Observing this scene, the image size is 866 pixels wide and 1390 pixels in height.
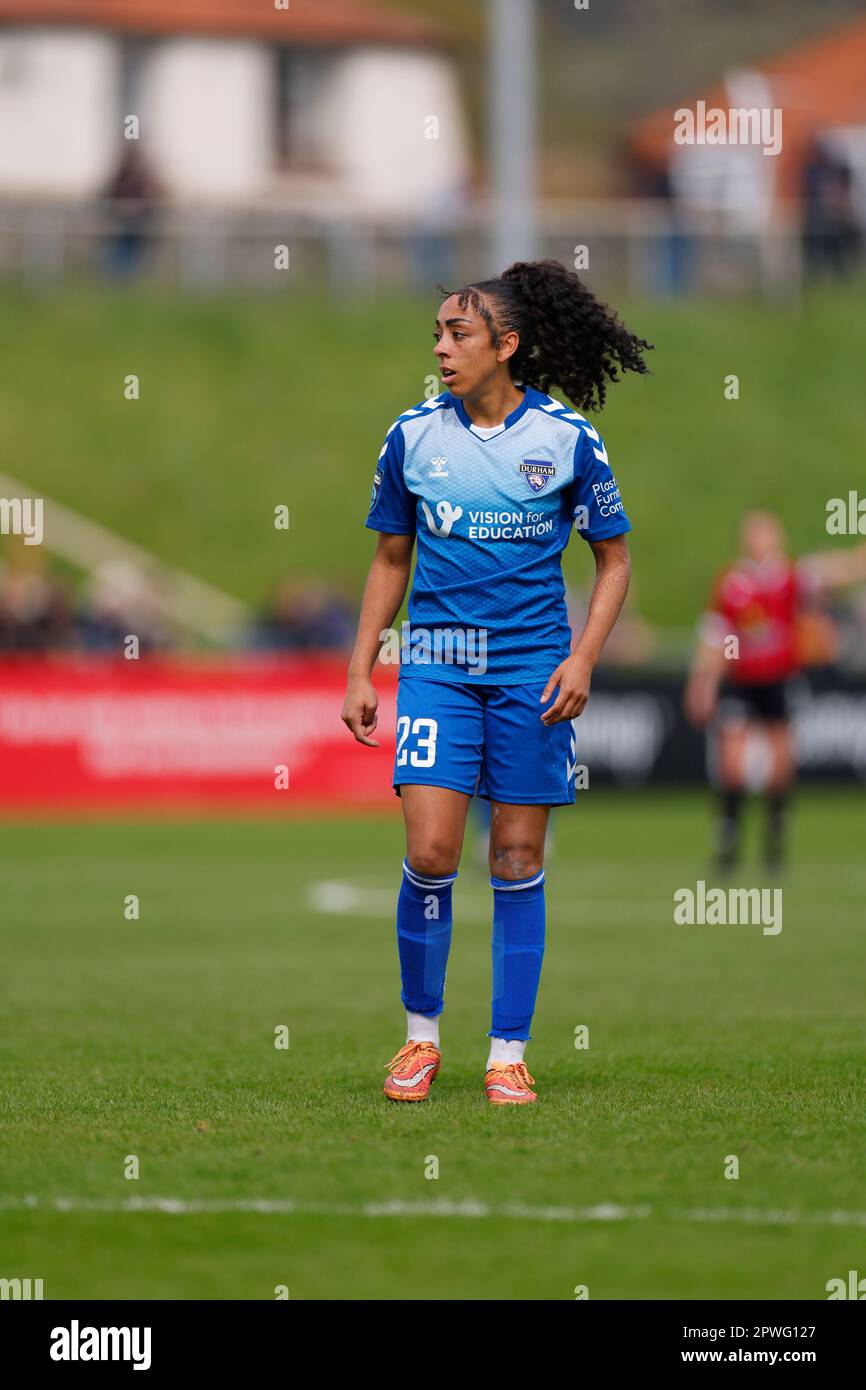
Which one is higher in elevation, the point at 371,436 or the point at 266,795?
the point at 371,436

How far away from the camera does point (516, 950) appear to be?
7348mm

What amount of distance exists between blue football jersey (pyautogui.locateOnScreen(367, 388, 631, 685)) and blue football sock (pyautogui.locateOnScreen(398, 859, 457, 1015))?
24.0 inches

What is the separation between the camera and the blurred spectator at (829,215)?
136 feet

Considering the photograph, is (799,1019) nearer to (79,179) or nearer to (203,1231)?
(203,1231)

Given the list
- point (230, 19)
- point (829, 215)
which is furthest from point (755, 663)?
point (230, 19)

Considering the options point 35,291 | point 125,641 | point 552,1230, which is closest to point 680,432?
point 35,291

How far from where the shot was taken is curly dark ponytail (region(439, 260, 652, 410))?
742 centimetres

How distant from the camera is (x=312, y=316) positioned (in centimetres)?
4175

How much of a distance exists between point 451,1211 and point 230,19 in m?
54.0

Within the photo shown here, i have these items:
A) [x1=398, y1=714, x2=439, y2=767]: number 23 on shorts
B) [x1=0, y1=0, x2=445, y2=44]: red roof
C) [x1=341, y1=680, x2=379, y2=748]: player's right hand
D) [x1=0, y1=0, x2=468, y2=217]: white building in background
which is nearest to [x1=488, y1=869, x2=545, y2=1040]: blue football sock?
[x1=398, y1=714, x2=439, y2=767]: number 23 on shorts

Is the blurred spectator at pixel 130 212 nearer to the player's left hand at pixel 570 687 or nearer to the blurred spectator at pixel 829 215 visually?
the blurred spectator at pixel 829 215

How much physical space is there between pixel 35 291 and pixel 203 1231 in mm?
36706

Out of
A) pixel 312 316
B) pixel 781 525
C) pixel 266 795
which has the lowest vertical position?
pixel 266 795
